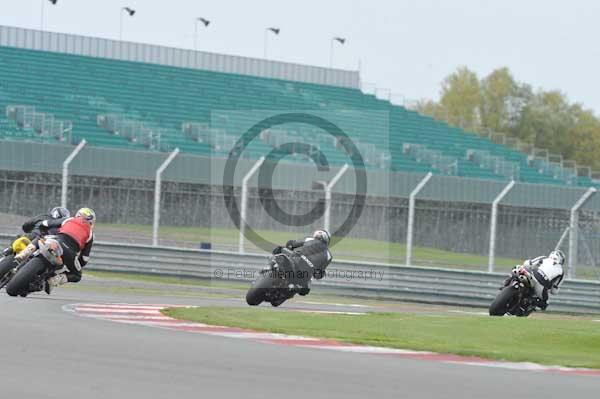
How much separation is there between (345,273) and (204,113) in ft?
53.1

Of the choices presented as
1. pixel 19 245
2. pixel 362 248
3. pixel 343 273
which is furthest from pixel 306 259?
pixel 362 248

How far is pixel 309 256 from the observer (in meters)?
18.8

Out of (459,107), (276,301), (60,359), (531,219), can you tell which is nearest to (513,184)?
(531,219)

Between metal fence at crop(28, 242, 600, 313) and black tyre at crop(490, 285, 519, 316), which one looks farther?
metal fence at crop(28, 242, 600, 313)

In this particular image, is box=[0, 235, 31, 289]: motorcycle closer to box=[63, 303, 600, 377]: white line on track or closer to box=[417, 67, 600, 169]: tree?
box=[63, 303, 600, 377]: white line on track

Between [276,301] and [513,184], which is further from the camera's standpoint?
[513,184]

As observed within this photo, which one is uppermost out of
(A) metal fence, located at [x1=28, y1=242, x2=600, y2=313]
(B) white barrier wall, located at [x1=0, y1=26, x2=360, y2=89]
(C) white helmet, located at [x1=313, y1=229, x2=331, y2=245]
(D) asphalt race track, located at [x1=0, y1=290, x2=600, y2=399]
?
(B) white barrier wall, located at [x1=0, y1=26, x2=360, y2=89]

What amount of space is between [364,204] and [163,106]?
14397 mm

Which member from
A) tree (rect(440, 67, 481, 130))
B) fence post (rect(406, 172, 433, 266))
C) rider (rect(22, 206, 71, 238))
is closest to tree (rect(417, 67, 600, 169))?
tree (rect(440, 67, 481, 130))

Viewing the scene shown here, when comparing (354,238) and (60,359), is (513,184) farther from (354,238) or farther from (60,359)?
(60,359)

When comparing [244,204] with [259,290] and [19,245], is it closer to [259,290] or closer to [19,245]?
[259,290]

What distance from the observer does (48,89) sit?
Result: 37.6 m

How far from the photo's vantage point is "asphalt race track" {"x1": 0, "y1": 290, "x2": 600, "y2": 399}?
8.68 metres

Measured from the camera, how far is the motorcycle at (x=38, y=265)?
51.5ft
